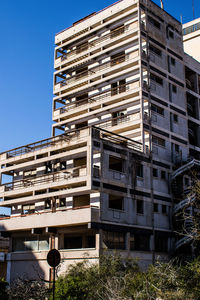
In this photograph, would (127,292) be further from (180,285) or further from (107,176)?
(107,176)

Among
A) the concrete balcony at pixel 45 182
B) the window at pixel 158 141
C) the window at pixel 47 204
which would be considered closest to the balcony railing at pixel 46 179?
the concrete balcony at pixel 45 182

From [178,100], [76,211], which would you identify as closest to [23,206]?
[76,211]

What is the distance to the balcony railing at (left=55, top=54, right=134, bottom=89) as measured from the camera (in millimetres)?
50469

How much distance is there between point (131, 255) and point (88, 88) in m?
23.6

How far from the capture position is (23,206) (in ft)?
157

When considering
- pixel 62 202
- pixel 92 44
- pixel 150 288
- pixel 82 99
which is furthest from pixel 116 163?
pixel 150 288

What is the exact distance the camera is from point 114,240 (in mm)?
38031

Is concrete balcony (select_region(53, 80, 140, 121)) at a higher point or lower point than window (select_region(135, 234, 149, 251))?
higher

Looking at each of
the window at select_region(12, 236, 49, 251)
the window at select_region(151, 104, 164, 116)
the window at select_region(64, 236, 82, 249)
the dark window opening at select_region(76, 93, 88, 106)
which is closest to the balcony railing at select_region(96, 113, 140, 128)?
the window at select_region(151, 104, 164, 116)

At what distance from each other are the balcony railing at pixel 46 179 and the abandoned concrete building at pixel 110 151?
0.20m

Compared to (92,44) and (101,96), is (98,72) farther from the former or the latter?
(92,44)

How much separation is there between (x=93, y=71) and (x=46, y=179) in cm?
1711

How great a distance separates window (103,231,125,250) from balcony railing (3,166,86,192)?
21.1 ft

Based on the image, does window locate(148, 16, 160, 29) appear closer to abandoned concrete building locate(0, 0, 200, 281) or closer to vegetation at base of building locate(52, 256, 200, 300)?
abandoned concrete building locate(0, 0, 200, 281)
